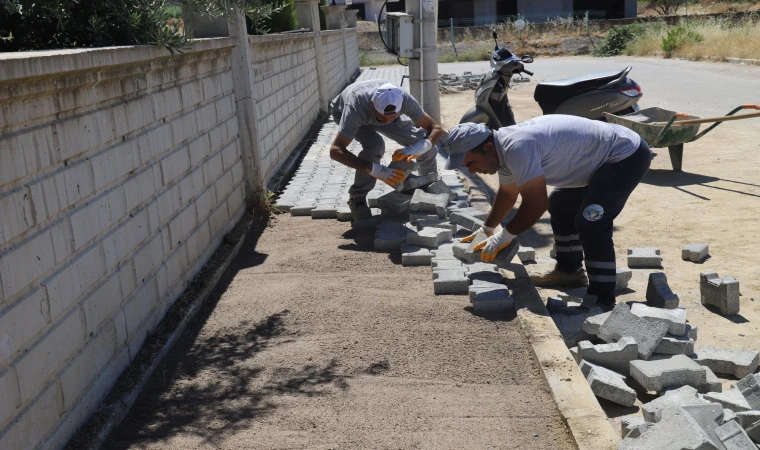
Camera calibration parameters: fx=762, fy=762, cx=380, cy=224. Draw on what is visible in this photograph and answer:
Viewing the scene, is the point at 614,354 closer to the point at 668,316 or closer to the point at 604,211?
the point at 668,316

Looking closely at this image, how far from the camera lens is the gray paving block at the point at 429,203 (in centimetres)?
669

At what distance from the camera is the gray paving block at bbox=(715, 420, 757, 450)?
3.03 m

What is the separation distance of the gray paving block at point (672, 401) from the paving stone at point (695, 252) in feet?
8.35

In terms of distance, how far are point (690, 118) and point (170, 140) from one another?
6136mm

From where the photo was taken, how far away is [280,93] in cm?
1012

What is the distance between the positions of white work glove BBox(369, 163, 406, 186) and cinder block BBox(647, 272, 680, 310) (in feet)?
7.50

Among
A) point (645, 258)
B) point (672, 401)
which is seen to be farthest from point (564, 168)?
point (672, 401)

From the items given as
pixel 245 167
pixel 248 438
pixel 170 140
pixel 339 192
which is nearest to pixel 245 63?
pixel 245 167

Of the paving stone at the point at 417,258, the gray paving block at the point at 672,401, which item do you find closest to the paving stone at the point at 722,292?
the gray paving block at the point at 672,401

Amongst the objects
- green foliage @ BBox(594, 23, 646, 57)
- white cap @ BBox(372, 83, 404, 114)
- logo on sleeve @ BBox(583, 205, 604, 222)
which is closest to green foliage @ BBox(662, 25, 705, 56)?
green foliage @ BBox(594, 23, 646, 57)

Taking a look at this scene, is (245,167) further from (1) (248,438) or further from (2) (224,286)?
(1) (248,438)

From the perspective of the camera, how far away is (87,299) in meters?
3.64

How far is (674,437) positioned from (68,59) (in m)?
3.04

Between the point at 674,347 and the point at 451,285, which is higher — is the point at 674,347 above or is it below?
below
